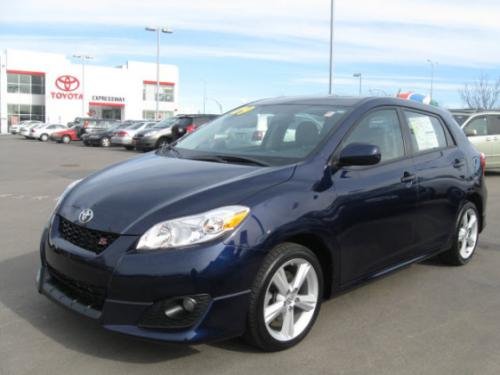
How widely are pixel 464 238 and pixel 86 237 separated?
3.93 metres

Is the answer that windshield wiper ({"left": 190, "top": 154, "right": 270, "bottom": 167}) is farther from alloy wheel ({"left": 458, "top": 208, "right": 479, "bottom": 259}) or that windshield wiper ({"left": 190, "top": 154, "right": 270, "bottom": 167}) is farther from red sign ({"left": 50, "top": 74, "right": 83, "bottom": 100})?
red sign ({"left": 50, "top": 74, "right": 83, "bottom": 100})

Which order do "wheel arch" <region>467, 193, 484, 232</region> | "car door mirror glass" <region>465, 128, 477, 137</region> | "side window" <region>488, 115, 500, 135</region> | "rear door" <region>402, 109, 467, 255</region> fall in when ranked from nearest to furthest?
"rear door" <region>402, 109, 467, 255</region> → "wheel arch" <region>467, 193, 484, 232</region> → "car door mirror glass" <region>465, 128, 477, 137</region> → "side window" <region>488, 115, 500, 135</region>

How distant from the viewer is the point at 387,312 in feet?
14.3

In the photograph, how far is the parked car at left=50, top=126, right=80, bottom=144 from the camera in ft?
126

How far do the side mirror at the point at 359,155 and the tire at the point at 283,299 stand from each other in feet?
2.36

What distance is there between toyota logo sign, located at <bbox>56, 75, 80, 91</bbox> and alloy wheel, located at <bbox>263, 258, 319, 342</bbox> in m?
68.4

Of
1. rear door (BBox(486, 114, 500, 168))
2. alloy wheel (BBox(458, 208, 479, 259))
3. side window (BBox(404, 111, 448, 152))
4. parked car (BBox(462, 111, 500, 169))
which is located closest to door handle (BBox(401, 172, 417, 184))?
→ side window (BBox(404, 111, 448, 152))

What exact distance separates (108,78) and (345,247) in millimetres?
71406

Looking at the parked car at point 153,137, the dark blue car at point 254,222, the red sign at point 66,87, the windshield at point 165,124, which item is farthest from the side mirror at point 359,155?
the red sign at point 66,87

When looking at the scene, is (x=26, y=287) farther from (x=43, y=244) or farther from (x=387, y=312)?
(x=387, y=312)

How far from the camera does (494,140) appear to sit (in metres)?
14.6

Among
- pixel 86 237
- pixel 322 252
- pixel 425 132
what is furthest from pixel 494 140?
pixel 86 237

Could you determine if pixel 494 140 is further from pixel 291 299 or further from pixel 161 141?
pixel 161 141

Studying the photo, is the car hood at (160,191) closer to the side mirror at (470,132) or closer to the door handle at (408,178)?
the door handle at (408,178)
